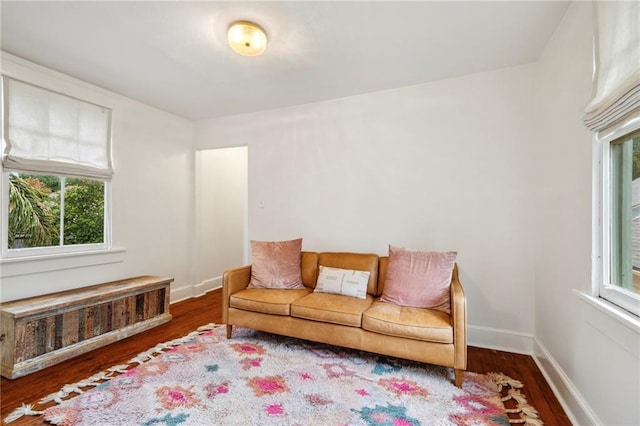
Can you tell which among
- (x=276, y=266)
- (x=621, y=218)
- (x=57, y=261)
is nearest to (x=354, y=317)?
(x=276, y=266)

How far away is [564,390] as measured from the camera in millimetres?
1827

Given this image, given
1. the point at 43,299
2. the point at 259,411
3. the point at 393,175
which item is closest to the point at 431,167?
the point at 393,175

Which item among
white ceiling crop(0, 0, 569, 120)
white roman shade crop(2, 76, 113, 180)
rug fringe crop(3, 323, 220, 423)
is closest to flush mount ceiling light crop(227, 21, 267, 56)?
white ceiling crop(0, 0, 569, 120)

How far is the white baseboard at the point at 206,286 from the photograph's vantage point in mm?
4339

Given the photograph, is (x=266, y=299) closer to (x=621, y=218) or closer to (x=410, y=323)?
(x=410, y=323)

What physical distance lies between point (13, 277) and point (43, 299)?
1.16ft

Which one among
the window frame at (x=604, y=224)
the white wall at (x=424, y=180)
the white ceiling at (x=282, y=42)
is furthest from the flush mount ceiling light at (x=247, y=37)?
the window frame at (x=604, y=224)

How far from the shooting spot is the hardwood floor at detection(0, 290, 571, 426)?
183 centimetres

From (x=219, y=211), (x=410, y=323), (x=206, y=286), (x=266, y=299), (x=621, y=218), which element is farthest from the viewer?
(x=219, y=211)

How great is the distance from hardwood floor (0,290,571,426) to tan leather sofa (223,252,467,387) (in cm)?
52

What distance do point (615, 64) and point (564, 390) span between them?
192 cm

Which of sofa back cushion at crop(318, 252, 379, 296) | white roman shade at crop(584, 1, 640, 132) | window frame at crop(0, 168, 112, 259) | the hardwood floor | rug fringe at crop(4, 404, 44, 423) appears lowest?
the hardwood floor

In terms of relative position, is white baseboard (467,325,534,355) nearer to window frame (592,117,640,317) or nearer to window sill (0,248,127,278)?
window frame (592,117,640,317)

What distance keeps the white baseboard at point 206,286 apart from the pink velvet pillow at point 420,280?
3054 mm
